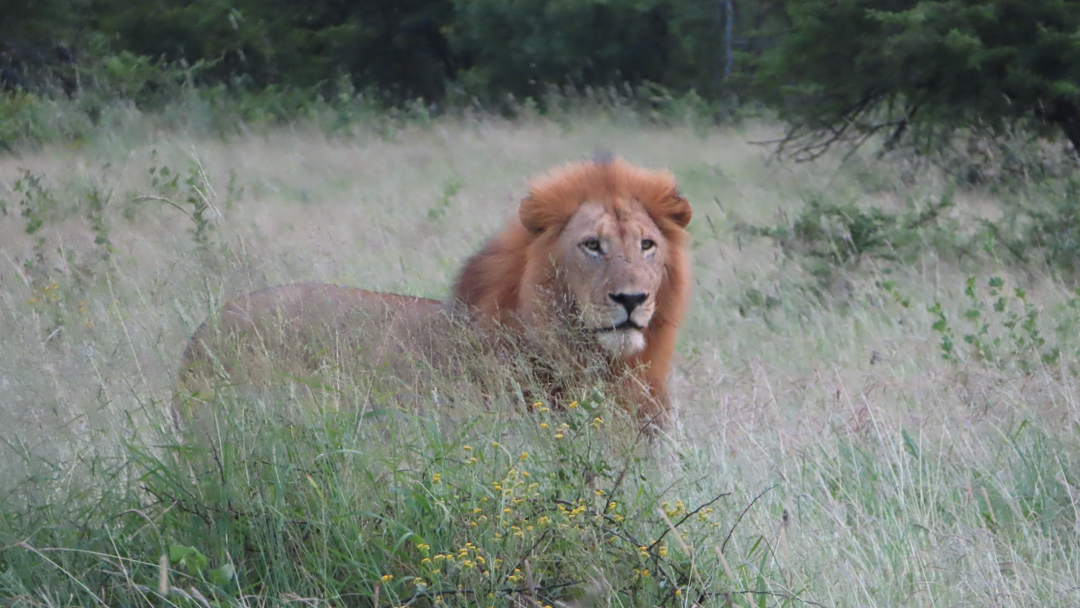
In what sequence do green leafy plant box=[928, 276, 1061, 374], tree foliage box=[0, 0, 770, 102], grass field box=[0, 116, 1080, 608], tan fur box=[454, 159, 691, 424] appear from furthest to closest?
tree foliage box=[0, 0, 770, 102] < green leafy plant box=[928, 276, 1061, 374] < tan fur box=[454, 159, 691, 424] < grass field box=[0, 116, 1080, 608]

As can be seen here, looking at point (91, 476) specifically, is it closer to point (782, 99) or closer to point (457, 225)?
point (457, 225)

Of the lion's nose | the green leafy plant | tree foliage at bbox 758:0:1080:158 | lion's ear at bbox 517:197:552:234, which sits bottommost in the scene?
tree foliage at bbox 758:0:1080:158

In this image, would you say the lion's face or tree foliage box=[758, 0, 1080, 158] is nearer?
the lion's face

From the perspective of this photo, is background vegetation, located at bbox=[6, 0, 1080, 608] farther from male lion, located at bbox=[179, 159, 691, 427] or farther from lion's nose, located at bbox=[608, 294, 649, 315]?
lion's nose, located at bbox=[608, 294, 649, 315]

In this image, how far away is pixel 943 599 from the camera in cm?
276

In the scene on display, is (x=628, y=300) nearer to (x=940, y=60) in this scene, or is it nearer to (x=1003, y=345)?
(x=1003, y=345)

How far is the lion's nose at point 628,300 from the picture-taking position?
3.85 m

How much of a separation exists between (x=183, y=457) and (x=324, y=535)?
467mm

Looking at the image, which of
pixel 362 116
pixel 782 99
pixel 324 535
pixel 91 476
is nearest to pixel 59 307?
pixel 91 476

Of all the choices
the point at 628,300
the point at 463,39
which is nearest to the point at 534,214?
the point at 628,300

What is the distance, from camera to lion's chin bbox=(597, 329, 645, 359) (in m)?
3.78

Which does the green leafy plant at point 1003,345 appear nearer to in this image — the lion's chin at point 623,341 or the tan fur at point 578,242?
the tan fur at point 578,242

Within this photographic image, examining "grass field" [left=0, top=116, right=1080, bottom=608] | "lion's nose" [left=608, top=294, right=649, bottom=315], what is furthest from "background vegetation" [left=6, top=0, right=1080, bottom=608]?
"lion's nose" [left=608, top=294, right=649, bottom=315]

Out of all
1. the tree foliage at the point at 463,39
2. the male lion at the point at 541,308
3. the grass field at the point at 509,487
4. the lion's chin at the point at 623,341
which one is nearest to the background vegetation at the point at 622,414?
the grass field at the point at 509,487
